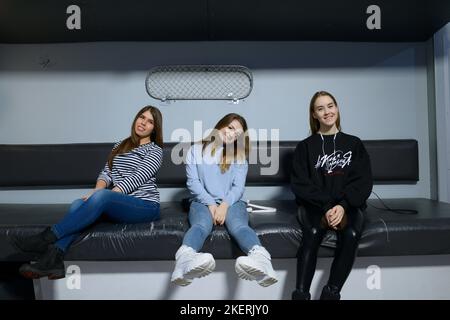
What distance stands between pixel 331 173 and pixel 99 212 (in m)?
1.27

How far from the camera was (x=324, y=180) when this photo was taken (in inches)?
79.3

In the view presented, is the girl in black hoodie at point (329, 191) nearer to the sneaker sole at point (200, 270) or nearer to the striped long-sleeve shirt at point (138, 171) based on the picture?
the sneaker sole at point (200, 270)

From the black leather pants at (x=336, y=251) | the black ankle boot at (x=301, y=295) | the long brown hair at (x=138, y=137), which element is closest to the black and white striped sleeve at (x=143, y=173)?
the long brown hair at (x=138, y=137)

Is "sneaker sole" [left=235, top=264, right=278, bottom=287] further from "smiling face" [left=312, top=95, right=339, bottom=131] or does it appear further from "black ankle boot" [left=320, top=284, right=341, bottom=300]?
"smiling face" [left=312, top=95, right=339, bottom=131]

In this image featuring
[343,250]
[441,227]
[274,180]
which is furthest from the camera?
[274,180]

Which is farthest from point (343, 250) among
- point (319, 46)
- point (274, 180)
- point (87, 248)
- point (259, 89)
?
point (319, 46)

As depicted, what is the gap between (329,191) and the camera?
1964mm

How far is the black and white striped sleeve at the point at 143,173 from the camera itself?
6.56 feet

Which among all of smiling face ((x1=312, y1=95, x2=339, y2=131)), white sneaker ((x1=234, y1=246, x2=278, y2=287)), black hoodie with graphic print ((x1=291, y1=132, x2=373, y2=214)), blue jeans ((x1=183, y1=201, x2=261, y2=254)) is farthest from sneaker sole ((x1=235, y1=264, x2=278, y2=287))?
smiling face ((x1=312, y1=95, x2=339, y2=131))

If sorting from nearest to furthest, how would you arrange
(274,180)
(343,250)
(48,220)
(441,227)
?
1. (343,250)
2. (441,227)
3. (48,220)
4. (274,180)

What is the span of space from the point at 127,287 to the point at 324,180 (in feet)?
4.05

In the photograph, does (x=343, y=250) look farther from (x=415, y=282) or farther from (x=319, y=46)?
(x=319, y=46)

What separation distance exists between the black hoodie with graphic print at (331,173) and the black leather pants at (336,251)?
0.33ft

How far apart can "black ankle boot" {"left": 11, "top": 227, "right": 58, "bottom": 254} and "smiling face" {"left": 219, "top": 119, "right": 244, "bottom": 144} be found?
1.07 m
